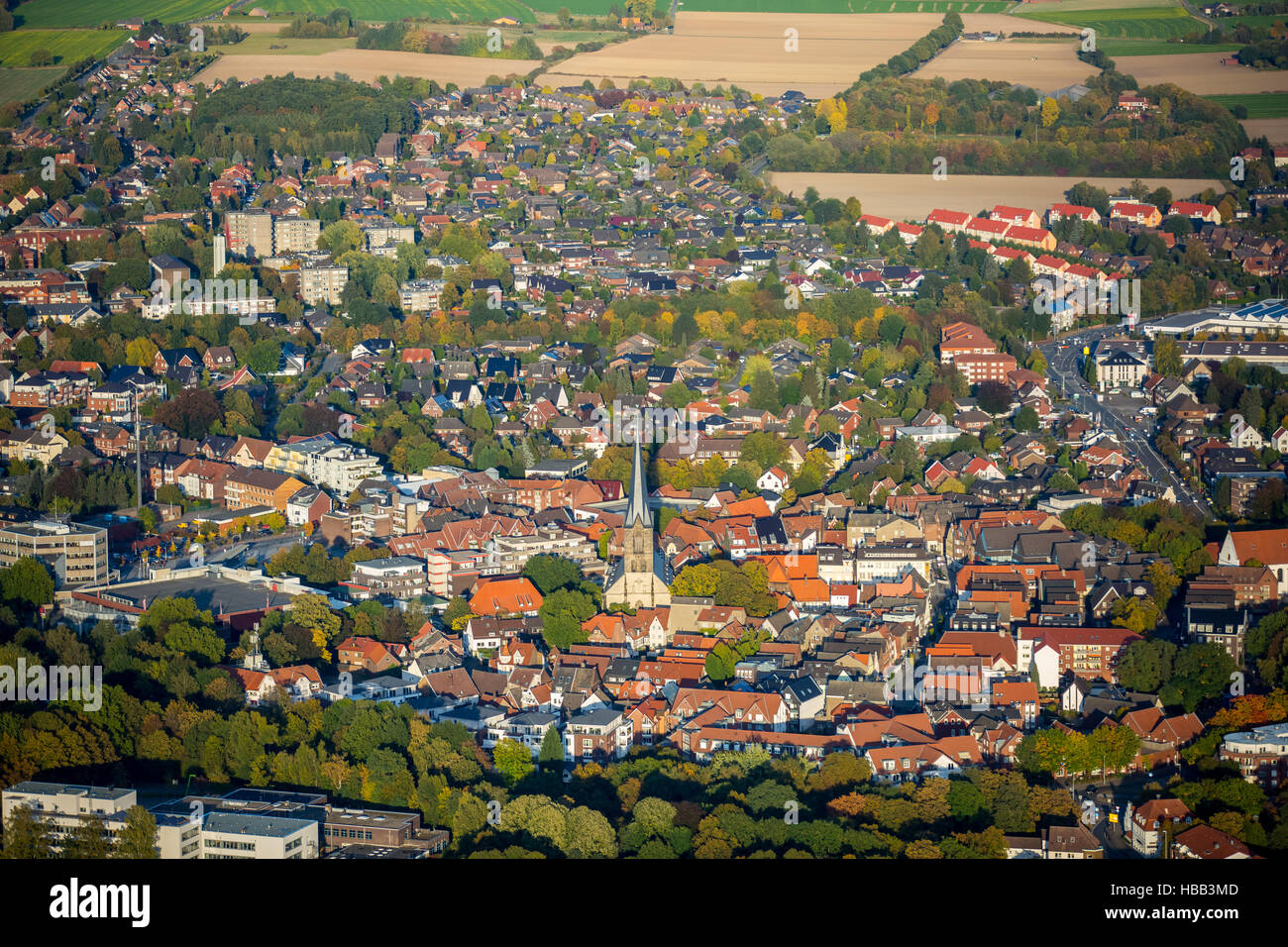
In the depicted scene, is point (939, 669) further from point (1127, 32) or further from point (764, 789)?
point (1127, 32)

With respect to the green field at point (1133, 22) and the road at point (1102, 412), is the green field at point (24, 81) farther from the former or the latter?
the road at point (1102, 412)

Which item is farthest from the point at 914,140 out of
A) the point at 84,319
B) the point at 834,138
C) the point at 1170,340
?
the point at 84,319

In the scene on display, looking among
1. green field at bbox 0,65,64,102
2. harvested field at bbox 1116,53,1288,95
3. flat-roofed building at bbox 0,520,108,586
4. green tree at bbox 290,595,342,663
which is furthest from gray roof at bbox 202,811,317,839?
harvested field at bbox 1116,53,1288,95

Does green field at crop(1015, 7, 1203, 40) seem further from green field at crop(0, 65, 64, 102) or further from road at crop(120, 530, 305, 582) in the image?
road at crop(120, 530, 305, 582)

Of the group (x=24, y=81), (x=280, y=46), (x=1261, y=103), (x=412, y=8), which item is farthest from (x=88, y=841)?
(x=412, y=8)

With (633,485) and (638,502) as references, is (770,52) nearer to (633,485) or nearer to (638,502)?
(633,485)

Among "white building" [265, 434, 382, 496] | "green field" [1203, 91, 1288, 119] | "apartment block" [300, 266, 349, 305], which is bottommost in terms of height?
"white building" [265, 434, 382, 496]
